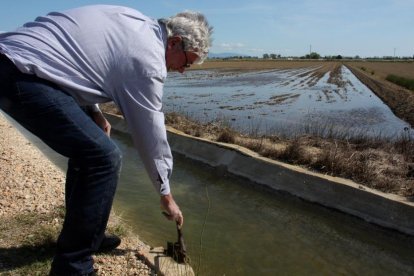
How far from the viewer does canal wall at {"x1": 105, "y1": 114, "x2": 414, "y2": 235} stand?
6379 millimetres

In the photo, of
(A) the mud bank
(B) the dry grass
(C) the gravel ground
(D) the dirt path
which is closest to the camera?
(A) the mud bank

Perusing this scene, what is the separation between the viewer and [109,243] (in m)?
3.92

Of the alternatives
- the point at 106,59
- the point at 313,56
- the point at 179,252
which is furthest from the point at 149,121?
the point at 313,56

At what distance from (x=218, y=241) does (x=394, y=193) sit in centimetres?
283

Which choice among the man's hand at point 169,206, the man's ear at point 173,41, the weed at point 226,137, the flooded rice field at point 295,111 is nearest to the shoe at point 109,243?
the man's hand at point 169,206

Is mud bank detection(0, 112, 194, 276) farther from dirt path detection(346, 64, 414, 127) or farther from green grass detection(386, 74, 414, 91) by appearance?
green grass detection(386, 74, 414, 91)

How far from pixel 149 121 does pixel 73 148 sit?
48cm

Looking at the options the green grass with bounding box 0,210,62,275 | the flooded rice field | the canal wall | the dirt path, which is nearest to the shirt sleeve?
the green grass with bounding box 0,210,62,275

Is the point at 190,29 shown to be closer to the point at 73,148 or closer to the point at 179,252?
the point at 73,148

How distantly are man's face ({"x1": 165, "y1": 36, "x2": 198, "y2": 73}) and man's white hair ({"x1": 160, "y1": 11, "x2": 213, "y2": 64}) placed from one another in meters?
0.03

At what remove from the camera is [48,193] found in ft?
18.6

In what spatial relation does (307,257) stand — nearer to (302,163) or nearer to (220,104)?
(302,163)

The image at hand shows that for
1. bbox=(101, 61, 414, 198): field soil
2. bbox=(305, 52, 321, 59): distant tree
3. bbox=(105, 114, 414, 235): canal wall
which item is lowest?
bbox=(305, 52, 321, 59): distant tree

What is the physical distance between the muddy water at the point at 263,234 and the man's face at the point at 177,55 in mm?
1608
